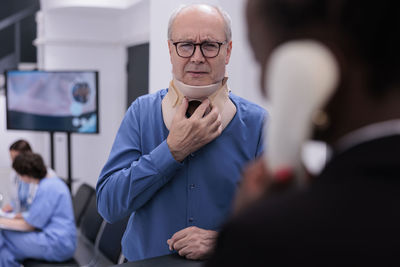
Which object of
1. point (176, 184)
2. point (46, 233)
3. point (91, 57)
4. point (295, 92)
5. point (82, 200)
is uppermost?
point (91, 57)

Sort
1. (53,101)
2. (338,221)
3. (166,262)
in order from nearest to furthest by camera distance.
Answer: (338,221) → (166,262) → (53,101)

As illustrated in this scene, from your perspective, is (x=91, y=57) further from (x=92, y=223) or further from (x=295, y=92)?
(x=295, y=92)

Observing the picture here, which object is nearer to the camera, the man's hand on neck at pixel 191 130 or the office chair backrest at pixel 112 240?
the man's hand on neck at pixel 191 130

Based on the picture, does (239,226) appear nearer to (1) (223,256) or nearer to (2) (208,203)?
(1) (223,256)

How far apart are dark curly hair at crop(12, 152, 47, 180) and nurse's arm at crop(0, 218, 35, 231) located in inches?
13.1

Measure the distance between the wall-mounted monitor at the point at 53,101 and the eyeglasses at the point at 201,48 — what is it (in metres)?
3.15

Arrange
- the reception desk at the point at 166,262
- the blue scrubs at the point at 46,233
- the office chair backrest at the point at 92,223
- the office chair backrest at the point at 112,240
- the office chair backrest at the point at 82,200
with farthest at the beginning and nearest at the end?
the office chair backrest at the point at 82,200 → the office chair backrest at the point at 92,223 → the blue scrubs at the point at 46,233 → the office chair backrest at the point at 112,240 → the reception desk at the point at 166,262

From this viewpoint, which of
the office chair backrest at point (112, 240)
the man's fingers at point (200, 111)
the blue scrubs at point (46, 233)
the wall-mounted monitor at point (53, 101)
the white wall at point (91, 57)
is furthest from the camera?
the white wall at point (91, 57)

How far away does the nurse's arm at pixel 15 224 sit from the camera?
3037mm

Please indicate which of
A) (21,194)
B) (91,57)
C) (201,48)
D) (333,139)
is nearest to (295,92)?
(333,139)

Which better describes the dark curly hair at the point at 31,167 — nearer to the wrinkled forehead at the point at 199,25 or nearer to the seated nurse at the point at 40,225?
the seated nurse at the point at 40,225

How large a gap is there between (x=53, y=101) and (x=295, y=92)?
174 inches

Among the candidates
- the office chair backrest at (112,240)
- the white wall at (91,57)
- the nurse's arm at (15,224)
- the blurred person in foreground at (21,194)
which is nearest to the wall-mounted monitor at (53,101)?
the white wall at (91,57)

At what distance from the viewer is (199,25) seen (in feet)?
3.84
